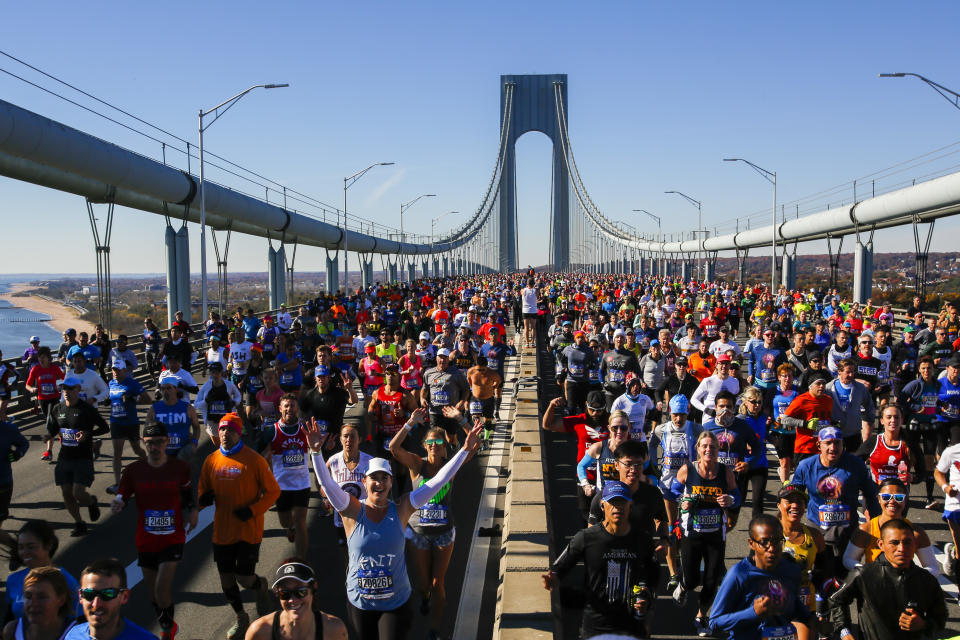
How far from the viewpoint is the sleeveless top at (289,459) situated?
6871mm

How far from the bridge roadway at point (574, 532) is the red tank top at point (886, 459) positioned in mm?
861

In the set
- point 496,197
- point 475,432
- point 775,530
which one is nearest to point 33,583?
point 475,432

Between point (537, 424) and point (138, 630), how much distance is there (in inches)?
320

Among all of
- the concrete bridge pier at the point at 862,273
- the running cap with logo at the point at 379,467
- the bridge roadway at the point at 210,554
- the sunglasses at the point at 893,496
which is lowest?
the bridge roadway at the point at 210,554

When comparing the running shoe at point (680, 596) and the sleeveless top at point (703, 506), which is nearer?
the sleeveless top at point (703, 506)

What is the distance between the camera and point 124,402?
9.38 m

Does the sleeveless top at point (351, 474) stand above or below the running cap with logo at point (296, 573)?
below

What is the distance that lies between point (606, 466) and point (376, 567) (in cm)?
233

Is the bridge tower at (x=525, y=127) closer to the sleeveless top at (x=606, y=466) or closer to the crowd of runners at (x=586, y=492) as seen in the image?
the crowd of runners at (x=586, y=492)

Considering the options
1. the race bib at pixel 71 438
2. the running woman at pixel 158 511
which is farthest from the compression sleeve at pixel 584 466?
the race bib at pixel 71 438

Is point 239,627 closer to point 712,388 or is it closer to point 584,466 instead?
point 584,466

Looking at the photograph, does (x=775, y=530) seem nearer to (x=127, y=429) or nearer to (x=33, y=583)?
(x=33, y=583)

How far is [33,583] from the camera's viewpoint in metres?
3.72

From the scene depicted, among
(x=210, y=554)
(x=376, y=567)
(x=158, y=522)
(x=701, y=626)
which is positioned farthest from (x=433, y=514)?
(x=210, y=554)
